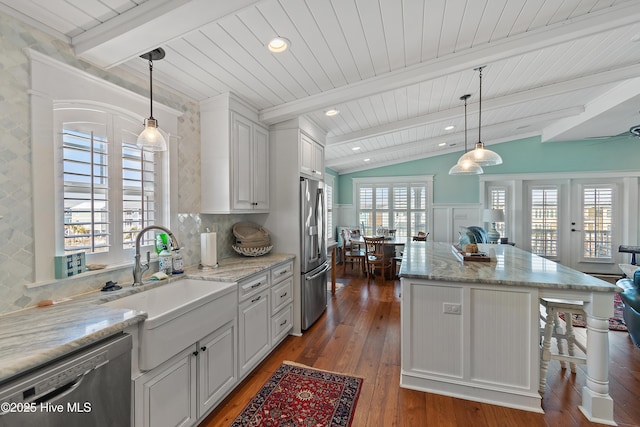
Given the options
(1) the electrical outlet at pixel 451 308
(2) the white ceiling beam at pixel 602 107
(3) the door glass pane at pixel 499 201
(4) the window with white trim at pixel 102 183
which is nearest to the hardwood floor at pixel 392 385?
(1) the electrical outlet at pixel 451 308

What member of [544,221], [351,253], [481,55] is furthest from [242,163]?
[544,221]

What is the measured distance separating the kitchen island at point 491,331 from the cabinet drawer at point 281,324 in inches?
48.2

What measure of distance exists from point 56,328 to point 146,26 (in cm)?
155

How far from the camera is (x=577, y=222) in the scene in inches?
243

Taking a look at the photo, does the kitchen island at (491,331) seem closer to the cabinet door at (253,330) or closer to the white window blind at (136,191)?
the cabinet door at (253,330)

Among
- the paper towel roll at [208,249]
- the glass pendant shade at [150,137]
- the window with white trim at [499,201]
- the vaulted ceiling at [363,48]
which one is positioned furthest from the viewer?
the window with white trim at [499,201]

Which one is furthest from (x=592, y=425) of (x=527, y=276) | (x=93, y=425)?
(x=93, y=425)

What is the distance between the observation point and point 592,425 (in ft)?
6.07

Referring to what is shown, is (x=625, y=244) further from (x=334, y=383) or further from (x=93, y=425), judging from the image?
(x=93, y=425)

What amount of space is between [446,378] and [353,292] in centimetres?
270

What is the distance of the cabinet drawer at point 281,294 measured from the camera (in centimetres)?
276

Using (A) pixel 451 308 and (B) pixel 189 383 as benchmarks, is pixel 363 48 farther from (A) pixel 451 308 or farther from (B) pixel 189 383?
(B) pixel 189 383

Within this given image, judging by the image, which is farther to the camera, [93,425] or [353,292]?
[353,292]

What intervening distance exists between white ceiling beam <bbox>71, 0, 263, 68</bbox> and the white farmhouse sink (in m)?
1.51
